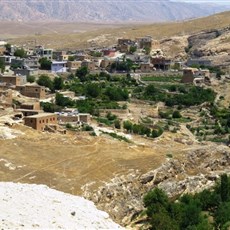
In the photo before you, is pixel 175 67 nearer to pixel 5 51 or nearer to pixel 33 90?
pixel 5 51

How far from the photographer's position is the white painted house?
60750 mm

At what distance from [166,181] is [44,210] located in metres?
7.50

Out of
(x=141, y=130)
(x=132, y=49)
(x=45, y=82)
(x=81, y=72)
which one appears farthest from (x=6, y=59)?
(x=141, y=130)

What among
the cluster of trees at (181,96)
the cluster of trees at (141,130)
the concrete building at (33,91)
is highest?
the concrete building at (33,91)

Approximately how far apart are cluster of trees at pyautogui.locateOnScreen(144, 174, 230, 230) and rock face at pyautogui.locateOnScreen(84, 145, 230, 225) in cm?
117

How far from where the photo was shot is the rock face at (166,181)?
80.8 feet

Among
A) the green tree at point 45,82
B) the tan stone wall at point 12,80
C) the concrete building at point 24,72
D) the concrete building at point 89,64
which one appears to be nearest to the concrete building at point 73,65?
the concrete building at point 89,64

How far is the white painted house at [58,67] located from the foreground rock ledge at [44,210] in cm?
3709

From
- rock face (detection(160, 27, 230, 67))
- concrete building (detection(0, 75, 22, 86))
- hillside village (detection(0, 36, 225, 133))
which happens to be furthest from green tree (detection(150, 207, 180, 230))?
rock face (detection(160, 27, 230, 67))

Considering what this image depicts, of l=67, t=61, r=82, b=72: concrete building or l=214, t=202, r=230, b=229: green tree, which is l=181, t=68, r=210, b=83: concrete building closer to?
l=67, t=61, r=82, b=72: concrete building

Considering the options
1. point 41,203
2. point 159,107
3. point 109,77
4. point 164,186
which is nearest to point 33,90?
point 159,107

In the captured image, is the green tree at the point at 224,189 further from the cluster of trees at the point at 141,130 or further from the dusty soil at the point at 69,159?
the cluster of trees at the point at 141,130

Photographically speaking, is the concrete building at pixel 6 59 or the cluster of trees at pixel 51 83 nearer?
the cluster of trees at pixel 51 83

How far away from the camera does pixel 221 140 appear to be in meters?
42.1
